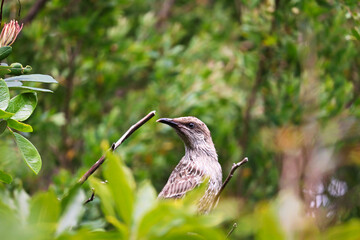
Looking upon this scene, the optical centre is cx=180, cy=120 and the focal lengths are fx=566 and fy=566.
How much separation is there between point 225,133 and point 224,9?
2113 mm

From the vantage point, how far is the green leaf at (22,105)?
6.48 ft

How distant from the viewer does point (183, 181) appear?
4.12 meters

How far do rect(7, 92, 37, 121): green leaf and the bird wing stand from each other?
2.11m

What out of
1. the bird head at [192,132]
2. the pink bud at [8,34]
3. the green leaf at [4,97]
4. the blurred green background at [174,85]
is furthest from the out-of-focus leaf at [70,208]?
the blurred green background at [174,85]

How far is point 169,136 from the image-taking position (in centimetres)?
636

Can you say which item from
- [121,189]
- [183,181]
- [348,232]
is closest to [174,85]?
[183,181]

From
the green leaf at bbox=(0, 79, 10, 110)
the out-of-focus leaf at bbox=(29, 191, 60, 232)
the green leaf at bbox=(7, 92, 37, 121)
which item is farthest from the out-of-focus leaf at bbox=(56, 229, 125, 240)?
the green leaf at bbox=(7, 92, 37, 121)

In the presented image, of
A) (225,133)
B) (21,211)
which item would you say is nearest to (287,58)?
(225,133)

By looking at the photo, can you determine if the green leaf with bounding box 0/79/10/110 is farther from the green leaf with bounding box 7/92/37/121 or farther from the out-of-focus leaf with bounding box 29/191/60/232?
the out-of-focus leaf with bounding box 29/191/60/232

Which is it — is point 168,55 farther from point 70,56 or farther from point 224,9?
point 224,9

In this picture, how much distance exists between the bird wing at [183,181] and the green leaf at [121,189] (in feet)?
9.55

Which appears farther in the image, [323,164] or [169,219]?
[323,164]

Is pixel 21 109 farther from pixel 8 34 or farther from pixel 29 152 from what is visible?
pixel 8 34

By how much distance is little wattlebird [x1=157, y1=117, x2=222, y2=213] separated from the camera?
3996mm
